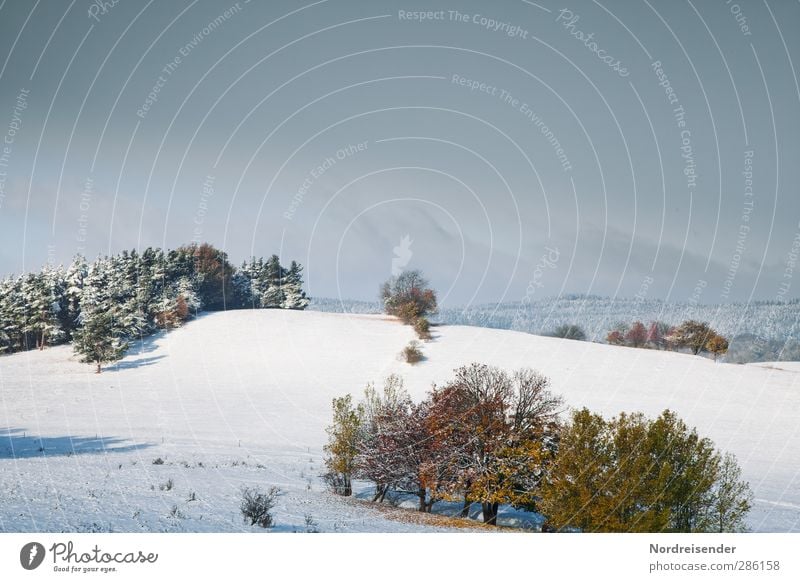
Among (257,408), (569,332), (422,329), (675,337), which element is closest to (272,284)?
(422,329)

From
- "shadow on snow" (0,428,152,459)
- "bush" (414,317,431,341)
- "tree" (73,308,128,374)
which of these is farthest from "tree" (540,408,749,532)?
"tree" (73,308,128,374)

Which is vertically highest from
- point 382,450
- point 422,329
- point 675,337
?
point 675,337

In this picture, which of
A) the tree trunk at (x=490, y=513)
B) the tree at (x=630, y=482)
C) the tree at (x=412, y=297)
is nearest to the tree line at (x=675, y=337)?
the tree at (x=412, y=297)

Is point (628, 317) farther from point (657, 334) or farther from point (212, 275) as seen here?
point (212, 275)

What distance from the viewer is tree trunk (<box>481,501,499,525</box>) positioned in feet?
94.8

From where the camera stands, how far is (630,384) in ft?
215

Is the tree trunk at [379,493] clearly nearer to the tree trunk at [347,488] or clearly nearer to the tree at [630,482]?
the tree trunk at [347,488]

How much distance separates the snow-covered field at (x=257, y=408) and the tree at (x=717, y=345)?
5.15 metres

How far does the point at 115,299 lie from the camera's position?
Result: 76.3m

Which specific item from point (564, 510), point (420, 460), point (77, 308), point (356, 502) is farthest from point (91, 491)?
point (77, 308)

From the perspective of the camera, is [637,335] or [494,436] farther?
[637,335]

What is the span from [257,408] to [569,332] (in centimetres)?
5365
